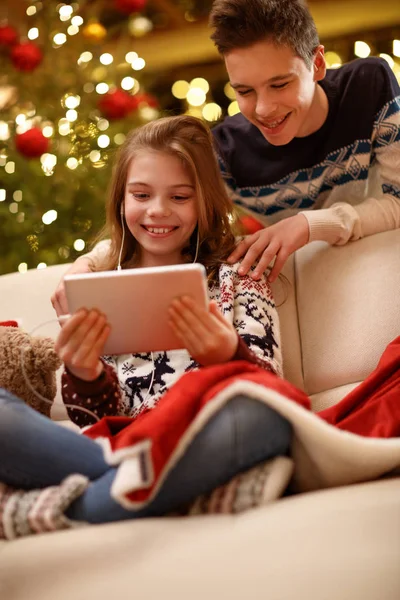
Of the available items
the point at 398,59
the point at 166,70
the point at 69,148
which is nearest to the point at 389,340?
the point at 69,148

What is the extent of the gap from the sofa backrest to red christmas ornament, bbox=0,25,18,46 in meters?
1.04

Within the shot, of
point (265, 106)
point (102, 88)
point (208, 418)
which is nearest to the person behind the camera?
point (208, 418)

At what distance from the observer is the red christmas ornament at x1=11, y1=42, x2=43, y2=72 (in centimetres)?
230

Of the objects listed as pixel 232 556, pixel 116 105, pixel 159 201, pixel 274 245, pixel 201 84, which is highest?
pixel 201 84

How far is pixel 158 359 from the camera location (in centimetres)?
153

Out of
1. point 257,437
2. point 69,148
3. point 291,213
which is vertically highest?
point 69,148

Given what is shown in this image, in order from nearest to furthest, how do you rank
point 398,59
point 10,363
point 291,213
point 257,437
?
point 257,437 → point 10,363 → point 291,213 → point 398,59

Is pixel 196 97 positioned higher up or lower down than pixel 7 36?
lower down

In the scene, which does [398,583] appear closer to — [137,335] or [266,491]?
[266,491]

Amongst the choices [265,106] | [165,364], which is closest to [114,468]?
[165,364]

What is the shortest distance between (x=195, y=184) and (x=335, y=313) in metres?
Result: 0.43

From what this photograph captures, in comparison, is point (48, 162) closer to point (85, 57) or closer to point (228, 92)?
point (85, 57)

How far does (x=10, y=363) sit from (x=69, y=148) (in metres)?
1.17

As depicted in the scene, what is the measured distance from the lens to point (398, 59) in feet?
10.7
